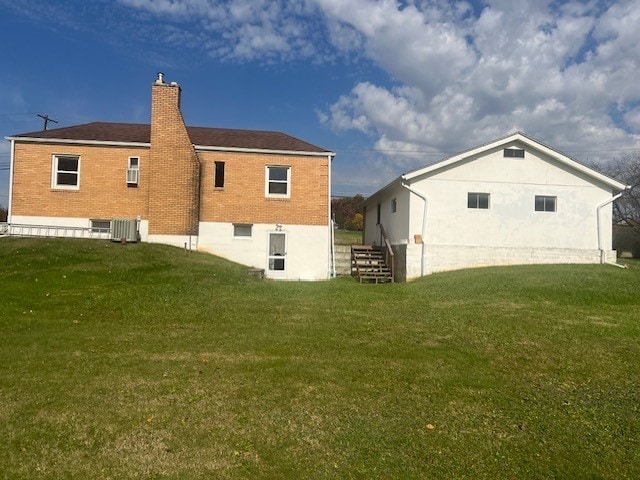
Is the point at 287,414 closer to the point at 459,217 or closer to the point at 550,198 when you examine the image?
the point at 459,217

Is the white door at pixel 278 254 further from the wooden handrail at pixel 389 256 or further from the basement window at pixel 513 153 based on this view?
the basement window at pixel 513 153

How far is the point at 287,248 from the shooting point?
765 inches

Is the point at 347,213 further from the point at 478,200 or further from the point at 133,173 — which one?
the point at 133,173

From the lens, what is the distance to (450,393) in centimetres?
549

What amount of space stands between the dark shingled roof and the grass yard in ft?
31.2

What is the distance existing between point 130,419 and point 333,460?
6.70 ft

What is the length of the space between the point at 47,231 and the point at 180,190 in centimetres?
532

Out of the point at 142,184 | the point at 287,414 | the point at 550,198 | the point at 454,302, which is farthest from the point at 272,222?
the point at 287,414

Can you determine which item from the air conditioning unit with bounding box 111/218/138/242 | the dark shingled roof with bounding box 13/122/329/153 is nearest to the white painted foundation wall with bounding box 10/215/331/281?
the air conditioning unit with bounding box 111/218/138/242

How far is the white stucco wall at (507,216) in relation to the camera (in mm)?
19422

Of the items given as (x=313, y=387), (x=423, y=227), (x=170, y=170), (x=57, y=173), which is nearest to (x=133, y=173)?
(x=170, y=170)

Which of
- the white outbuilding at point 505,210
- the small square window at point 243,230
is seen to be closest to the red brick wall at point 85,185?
Answer: the small square window at point 243,230

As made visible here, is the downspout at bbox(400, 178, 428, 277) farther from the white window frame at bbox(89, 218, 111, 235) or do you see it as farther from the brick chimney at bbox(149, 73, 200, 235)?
the white window frame at bbox(89, 218, 111, 235)

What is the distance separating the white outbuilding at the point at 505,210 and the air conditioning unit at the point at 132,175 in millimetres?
10383
